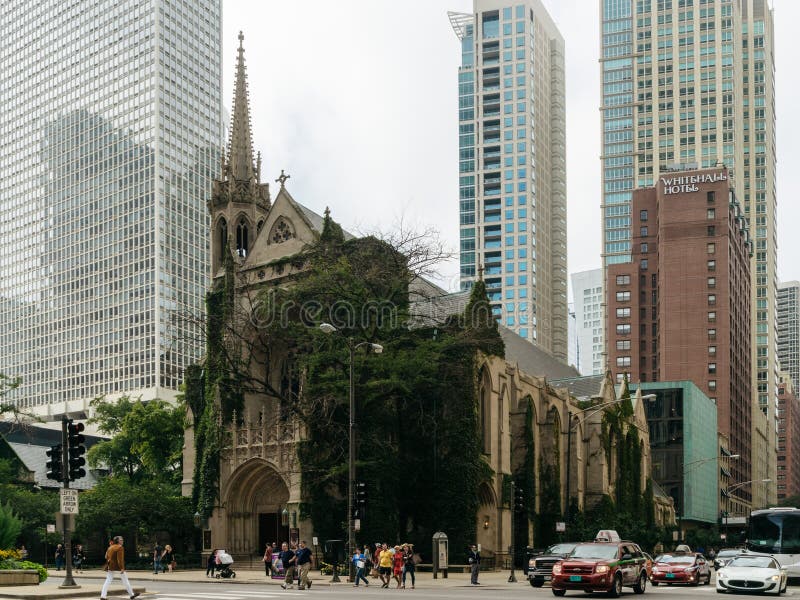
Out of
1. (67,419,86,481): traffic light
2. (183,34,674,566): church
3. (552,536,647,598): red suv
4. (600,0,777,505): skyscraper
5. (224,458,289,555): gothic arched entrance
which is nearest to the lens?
(552,536,647,598): red suv

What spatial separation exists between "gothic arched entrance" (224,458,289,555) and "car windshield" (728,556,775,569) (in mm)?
27993

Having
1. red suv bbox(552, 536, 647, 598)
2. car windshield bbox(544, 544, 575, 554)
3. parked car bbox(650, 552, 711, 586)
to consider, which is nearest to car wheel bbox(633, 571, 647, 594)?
red suv bbox(552, 536, 647, 598)

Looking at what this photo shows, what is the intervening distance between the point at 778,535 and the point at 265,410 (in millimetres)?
28182

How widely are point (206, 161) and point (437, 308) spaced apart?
396ft

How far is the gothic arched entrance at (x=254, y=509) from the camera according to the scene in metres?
56.5

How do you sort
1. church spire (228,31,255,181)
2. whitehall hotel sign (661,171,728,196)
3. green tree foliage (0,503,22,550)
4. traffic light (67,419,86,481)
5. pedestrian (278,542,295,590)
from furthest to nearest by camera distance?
whitehall hotel sign (661,171,728,196), church spire (228,31,255,181), pedestrian (278,542,295,590), green tree foliage (0,503,22,550), traffic light (67,419,86,481)

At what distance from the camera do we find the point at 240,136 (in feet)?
219

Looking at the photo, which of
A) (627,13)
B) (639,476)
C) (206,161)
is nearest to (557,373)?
(639,476)

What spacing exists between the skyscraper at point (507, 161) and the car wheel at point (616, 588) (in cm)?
13857

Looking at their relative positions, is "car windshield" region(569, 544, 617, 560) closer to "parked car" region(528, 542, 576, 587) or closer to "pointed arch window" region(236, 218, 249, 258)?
"parked car" region(528, 542, 576, 587)

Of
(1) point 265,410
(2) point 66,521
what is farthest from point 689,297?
(2) point 66,521

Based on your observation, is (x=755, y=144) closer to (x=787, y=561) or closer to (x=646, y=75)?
(x=646, y=75)

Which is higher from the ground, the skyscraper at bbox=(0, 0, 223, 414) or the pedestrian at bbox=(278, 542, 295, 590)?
the skyscraper at bbox=(0, 0, 223, 414)

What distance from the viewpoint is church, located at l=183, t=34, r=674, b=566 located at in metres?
55.3
